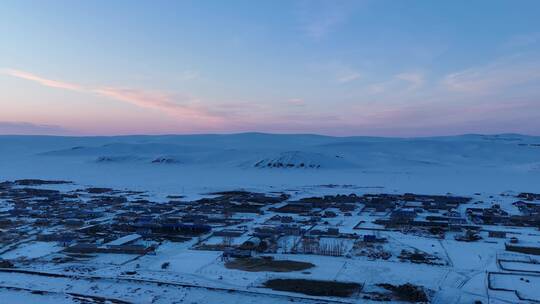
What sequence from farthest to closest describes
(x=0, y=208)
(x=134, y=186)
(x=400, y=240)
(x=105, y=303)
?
(x=134, y=186) → (x=0, y=208) → (x=400, y=240) → (x=105, y=303)

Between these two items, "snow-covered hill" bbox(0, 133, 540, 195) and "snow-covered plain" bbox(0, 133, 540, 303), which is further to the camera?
"snow-covered hill" bbox(0, 133, 540, 195)

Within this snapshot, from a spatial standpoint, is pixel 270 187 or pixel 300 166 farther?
pixel 300 166

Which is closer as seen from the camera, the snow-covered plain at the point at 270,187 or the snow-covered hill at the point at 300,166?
the snow-covered plain at the point at 270,187

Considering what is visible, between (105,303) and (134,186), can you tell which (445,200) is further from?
(105,303)

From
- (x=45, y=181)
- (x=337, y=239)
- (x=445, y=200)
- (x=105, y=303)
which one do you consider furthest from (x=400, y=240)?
(x=45, y=181)

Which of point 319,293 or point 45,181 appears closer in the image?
point 319,293

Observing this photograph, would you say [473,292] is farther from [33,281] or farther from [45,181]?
[45,181]

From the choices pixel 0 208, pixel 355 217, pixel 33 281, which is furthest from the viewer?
pixel 0 208

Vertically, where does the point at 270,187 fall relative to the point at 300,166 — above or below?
below
